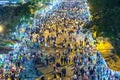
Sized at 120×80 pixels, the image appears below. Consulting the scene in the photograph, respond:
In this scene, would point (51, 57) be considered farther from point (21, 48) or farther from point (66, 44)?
point (66, 44)

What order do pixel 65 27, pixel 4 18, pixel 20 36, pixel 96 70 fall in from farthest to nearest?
pixel 65 27, pixel 20 36, pixel 4 18, pixel 96 70

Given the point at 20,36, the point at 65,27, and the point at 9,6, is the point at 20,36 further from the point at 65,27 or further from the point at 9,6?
the point at 65,27

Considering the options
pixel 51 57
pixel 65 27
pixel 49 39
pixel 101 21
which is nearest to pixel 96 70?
pixel 51 57

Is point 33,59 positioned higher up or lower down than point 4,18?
lower down

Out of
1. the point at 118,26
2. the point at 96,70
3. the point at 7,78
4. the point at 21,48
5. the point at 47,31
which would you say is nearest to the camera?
the point at 118,26

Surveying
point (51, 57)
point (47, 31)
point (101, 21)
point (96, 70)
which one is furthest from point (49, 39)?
point (101, 21)

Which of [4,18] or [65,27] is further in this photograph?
[65,27]
